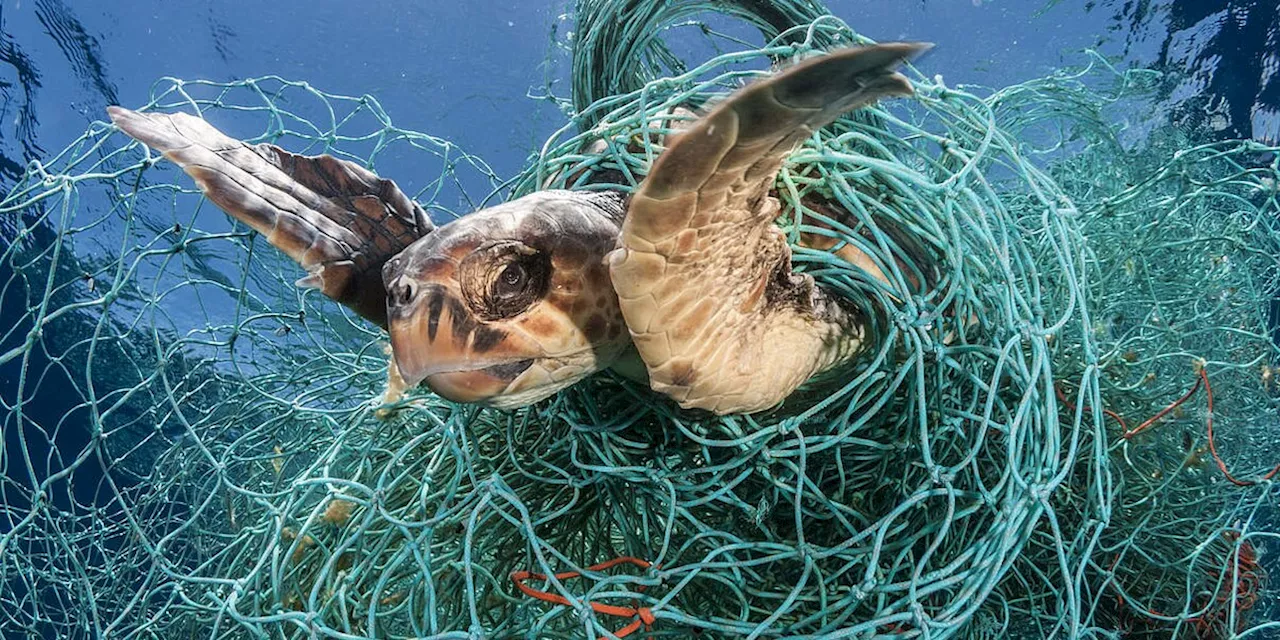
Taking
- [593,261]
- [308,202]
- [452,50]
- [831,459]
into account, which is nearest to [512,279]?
[593,261]

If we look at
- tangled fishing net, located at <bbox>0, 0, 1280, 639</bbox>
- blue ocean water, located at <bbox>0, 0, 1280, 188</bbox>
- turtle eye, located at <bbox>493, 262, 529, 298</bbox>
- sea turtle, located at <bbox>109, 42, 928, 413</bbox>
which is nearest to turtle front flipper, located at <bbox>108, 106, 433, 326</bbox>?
sea turtle, located at <bbox>109, 42, 928, 413</bbox>

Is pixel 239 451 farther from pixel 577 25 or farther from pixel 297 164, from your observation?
pixel 577 25

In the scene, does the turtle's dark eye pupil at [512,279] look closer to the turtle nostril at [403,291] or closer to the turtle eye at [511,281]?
the turtle eye at [511,281]

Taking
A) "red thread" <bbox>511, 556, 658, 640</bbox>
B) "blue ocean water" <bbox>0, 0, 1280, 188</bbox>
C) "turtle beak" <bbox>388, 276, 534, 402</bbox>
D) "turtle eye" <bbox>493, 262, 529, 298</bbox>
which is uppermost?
"blue ocean water" <bbox>0, 0, 1280, 188</bbox>

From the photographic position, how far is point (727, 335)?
3.47 feet

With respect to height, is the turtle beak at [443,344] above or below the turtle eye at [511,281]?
below

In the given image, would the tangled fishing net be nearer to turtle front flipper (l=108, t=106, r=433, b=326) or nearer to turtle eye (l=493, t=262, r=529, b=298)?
turtle front flipper (l=108, t=106, r=433, b=326)

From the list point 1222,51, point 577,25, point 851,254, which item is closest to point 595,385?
point 851,254

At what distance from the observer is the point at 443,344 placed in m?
0.88

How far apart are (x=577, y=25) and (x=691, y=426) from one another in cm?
130

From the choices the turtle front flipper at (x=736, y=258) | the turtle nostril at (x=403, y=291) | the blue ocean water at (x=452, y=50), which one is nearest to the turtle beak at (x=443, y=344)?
the turtle nostril at (x=403, y=291)

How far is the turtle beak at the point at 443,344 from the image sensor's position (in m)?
0.88

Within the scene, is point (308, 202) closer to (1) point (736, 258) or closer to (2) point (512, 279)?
(2) point (512, 279)

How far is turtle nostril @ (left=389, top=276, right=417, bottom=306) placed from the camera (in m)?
0.89
